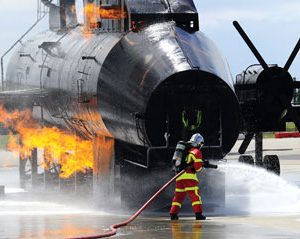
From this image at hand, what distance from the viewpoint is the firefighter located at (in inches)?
862

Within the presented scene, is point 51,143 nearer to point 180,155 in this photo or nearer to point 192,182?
point 192,182

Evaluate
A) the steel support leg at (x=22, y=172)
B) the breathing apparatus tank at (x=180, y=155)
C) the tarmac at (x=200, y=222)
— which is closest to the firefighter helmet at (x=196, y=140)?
the breathing apparatus tank at (x=180, y=155)

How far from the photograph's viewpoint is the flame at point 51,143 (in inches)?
1114

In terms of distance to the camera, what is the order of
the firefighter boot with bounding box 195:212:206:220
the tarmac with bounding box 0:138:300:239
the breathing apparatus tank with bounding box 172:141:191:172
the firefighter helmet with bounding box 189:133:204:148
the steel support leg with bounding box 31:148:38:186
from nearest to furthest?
the tarmac with bounding box 0:138:300:239
the breathing apparatus tank with bounding box 172:141:191:172
the firefighter boot with bounding box 195:212:206:220
the firefighter helmet with bounding box 189:133:204:148
the steel support leg with bounding box 31:148:38:186

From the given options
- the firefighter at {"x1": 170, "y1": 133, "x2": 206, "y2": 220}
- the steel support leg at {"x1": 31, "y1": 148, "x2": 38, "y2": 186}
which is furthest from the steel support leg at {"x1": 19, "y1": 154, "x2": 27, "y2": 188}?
Answer: the firefighter at {"x1": 170, "y1": 133, "x2": 206, "y2": 220}

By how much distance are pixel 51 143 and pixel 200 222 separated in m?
11.1

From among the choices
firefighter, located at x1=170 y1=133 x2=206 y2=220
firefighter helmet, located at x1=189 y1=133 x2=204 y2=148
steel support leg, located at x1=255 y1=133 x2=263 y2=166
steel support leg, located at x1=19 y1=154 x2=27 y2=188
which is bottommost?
steel support leg, located at x1=19 y1=154 x2=27 y2=188

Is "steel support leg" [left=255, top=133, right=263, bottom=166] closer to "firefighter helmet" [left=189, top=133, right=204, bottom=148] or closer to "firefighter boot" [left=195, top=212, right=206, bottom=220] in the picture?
"firefighter helmet" [left=189, top=133, right=204, bottom=148]

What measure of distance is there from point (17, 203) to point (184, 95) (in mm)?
7811

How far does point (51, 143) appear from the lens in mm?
31656

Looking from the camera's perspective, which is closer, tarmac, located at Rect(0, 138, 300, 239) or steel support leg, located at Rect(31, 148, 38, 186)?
tarmac, located at Rect(0, 138, 300, 239)

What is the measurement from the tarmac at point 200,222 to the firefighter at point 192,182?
0.28 m

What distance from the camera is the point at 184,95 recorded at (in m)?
22.8

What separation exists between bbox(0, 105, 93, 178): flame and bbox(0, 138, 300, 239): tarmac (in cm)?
133
